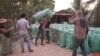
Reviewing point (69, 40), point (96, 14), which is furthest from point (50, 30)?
point (96, 14)

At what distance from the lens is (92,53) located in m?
11.2

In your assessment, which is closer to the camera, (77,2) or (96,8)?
(96,8)

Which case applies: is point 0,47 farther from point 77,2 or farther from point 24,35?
point 77,2

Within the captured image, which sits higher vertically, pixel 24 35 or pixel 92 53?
pixel 24 35

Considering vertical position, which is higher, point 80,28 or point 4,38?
point 80,28

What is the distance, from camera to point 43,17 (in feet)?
52.0

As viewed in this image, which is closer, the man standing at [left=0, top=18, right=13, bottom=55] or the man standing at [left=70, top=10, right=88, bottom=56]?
the man standing at [left=70, top=10, right=88, bottom=56]

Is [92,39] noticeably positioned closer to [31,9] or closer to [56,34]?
[56,34]

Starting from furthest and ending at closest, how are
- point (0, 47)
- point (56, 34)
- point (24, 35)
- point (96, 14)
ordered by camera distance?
point (96, 14)
point (56, 34)
point (24, 35)
point (0, 47)

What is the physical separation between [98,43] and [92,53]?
47 centimetres

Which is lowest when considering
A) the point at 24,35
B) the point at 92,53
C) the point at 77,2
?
the point at 92,53

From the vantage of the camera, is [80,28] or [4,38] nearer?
[80,28]

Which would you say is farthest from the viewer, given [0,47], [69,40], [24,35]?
[69,40]

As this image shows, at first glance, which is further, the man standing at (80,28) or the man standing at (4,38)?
the man standing at (4,38)
